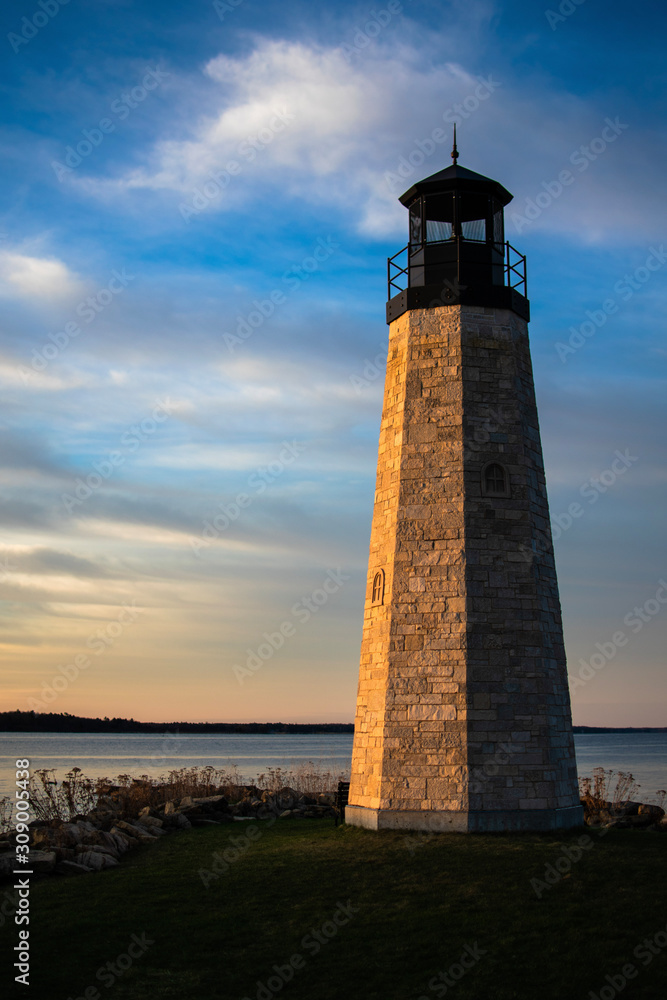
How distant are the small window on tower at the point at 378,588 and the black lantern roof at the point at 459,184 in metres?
6.53

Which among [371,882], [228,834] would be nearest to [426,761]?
[371,882]

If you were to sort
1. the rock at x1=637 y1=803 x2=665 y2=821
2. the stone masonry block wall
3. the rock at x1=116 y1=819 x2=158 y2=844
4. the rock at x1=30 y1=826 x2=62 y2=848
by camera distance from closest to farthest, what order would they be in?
the rock at x1=30 y1=826 x2=62 y2=848
the stone masonry block wall
the rock at x1=116 y1=819 x2=158 y2=844
the rock at x1=637 y1=803 x2=665 y2=821

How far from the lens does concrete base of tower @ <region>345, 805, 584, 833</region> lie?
Result: 39.2 feet

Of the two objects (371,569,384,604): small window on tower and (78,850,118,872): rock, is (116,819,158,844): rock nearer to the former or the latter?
(78,850,118,872): rock

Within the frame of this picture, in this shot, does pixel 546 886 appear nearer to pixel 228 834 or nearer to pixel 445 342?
pixel 228 834

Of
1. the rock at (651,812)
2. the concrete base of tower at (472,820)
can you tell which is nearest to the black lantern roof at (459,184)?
Answer: the concrete base of tower at (472,820)

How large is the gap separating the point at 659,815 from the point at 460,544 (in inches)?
250

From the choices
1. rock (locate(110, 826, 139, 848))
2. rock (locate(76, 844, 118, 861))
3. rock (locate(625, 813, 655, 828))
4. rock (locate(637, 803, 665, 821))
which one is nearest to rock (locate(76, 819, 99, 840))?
rock (locate(110, 826, 139, 848))

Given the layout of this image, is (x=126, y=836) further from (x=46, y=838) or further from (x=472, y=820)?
(x=472, y=820)

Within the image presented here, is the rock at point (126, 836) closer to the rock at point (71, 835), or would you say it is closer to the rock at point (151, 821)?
the rock at point (71, 835)

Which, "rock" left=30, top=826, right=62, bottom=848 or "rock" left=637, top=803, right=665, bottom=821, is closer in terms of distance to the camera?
"rock" left=30, top=826, right=62, bottom=848

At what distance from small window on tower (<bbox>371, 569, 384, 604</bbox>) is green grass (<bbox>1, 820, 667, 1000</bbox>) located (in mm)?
3464

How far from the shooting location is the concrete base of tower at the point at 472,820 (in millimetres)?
11945

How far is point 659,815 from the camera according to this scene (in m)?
15.0
